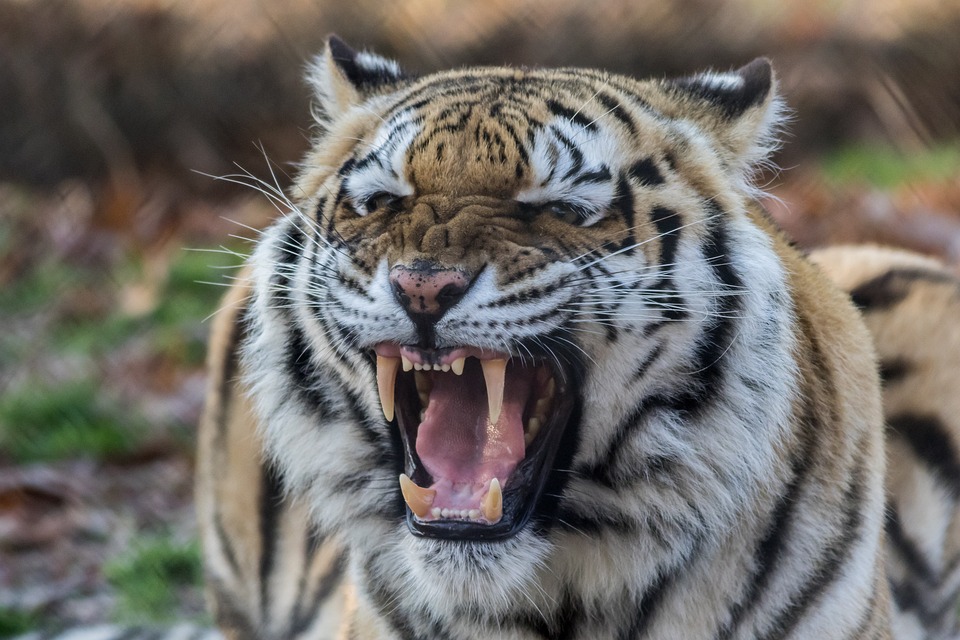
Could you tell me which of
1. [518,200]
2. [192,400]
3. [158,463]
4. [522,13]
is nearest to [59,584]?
[158,463]

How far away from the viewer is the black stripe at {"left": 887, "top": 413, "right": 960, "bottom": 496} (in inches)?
114

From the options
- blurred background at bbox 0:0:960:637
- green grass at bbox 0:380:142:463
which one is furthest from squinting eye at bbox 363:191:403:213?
blurred background at bbox 0:0:960:637

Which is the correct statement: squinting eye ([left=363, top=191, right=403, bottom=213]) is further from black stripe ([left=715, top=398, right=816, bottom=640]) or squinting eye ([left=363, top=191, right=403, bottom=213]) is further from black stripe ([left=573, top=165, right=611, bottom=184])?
black stripe ([left=715, top=398, right=816, bottom=640])

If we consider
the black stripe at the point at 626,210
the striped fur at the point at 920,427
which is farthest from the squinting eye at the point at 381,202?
the striped fur at the point at 920,427

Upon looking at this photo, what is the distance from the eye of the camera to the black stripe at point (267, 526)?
2.94 metres

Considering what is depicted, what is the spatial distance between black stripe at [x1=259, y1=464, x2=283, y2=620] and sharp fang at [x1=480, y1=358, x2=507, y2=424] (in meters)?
1.17

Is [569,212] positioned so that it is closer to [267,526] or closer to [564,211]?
[564,211]

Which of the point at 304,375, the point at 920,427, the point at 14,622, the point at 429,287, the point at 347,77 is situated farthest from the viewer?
the point at 14,622

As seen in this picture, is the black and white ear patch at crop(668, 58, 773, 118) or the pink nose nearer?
Answer: the pink nose

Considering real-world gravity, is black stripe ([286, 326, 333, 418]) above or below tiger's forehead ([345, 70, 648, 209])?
below

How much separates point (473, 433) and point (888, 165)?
4857 millimetres

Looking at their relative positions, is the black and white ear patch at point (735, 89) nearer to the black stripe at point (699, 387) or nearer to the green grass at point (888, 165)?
the black stripe at point (699, 387)

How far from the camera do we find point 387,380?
191 centimetres

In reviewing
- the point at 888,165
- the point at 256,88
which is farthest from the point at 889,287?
the point at 256,88
